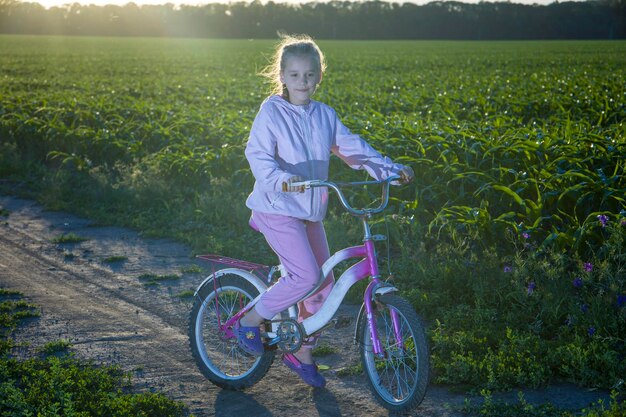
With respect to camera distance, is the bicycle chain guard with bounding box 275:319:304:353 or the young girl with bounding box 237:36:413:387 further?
the bicycle chain guard with bounding box 275:319:304:353

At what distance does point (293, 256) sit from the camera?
4.26 m

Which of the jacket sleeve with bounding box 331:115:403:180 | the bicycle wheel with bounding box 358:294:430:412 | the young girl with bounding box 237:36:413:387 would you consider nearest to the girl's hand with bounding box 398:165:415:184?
the young girl with bounding box 237:36:413:387

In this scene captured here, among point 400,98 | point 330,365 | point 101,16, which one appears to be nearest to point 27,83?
point 400,98

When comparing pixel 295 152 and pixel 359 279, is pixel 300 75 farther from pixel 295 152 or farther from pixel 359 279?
pixel 359 279

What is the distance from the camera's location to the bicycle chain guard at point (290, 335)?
4.47 m

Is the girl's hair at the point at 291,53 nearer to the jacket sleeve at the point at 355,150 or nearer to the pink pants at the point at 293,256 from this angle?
the jacket sleeve at the point at 355,150

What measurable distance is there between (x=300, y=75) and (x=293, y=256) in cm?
96

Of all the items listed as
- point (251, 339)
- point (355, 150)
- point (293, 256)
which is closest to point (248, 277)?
point (251, 339)

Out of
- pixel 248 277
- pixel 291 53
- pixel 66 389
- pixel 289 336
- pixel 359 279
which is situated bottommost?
pixel 66 389

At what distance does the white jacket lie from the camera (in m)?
4.23

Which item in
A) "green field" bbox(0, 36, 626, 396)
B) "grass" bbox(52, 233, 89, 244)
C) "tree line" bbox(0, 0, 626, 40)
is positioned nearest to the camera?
"green field" bbox(0, 36, 626, 396)

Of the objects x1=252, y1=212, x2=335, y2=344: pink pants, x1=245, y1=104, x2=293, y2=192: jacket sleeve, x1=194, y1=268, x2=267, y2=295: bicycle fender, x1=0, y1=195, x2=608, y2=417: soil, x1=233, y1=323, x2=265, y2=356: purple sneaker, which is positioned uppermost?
x1=245, y1=104, x2=293, y2=192: jacket sleeve

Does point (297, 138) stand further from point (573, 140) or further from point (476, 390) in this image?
point (573, 140)

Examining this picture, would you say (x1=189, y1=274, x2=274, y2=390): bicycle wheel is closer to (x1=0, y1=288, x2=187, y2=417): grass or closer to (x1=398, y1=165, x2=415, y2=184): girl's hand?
(x1=0, y1=288, x2=187, y2=417): grass
